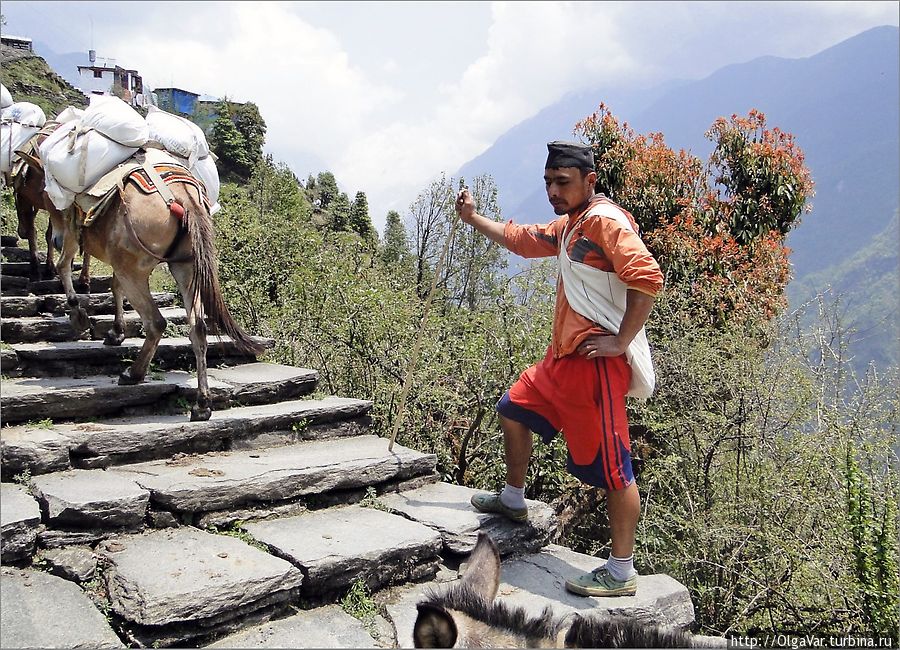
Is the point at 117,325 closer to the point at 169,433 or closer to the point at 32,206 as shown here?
the point at 169,433

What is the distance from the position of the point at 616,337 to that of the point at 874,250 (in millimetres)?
109051

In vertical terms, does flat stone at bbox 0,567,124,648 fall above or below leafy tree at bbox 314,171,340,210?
below

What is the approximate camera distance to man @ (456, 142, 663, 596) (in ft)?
10.5

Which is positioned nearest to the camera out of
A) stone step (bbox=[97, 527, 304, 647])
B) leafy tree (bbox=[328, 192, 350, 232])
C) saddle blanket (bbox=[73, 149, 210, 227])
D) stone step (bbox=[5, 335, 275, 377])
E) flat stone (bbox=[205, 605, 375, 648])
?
stone step (bbox=[97, 527, 304, 647])

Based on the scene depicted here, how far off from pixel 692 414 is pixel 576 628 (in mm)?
3722

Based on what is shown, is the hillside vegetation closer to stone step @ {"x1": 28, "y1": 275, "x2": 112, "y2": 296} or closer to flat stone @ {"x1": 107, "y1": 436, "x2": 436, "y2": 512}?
flat stone @ {"x1": 107, "y1": 436, "x2": 436, "y2": 512}

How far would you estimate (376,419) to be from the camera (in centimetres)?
573

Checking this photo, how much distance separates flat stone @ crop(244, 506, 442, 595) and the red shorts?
913 millimetres

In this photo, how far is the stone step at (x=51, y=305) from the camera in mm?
5715

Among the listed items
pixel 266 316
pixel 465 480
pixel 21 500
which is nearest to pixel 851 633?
pixel 465 480

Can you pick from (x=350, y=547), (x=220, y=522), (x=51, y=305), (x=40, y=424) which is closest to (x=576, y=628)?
(x=350, y=547)

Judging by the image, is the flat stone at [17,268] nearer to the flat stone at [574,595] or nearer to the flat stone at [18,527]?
the flat stone at [18,527]

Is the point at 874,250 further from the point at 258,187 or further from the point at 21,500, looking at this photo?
the point at 21,500

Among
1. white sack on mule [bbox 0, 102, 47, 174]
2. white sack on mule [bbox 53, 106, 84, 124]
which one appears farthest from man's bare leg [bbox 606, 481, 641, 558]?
white sack on mule [bbox 0, 102, 47, 174]
